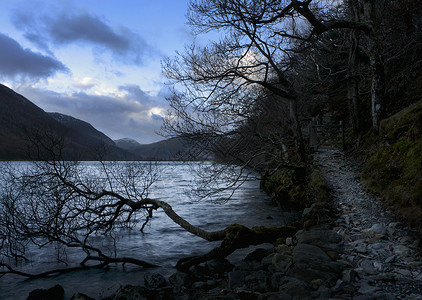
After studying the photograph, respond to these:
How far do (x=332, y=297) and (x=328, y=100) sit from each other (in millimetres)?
23086

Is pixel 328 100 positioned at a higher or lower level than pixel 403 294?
higher

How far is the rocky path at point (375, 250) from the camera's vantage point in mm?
4445

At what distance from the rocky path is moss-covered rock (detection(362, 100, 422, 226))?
35cm

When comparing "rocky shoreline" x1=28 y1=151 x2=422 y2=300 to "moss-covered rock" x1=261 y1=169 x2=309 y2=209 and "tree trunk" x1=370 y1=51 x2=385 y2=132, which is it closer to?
"moss-covered rock" x1=261 y1=169 x2=309 y2=209

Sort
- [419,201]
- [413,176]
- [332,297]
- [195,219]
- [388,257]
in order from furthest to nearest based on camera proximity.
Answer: [195,219] < [413,176] < [419,201] < [388,257] < [332,297]

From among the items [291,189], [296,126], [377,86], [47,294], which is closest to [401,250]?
[47,294]

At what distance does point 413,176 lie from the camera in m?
7.01

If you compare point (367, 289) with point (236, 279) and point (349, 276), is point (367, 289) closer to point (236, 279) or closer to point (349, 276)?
point (349, 276)

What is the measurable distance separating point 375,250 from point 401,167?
3.26 m

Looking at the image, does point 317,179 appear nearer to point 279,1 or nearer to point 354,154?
point 354,154

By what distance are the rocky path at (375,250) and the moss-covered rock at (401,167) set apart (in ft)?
1.16

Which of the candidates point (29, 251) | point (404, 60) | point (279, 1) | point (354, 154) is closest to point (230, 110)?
point (279, 1)

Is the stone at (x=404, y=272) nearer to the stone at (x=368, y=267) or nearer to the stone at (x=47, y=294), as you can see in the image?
the stone at (x=368, y=267)

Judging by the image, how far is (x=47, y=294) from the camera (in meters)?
7.21
